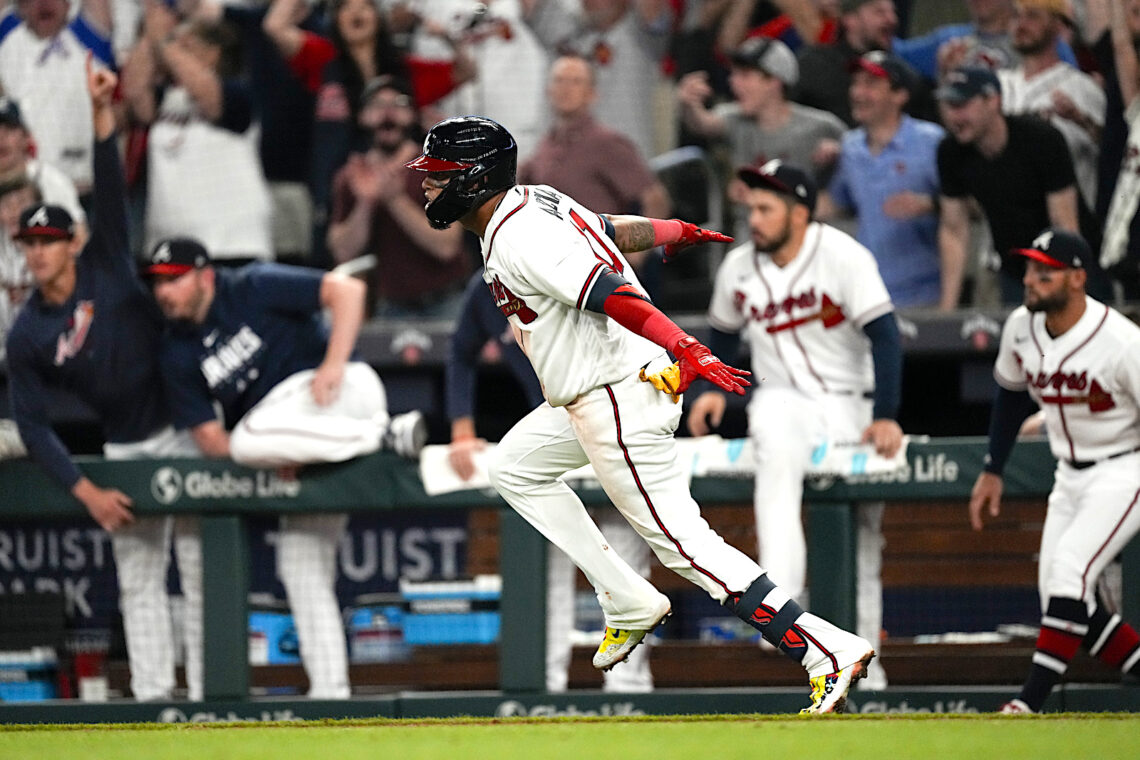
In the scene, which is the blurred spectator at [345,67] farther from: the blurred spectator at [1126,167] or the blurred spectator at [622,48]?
the blurred spectator at [1126,167]

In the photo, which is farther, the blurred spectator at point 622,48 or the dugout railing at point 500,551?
the blurred spectator at point 622,48

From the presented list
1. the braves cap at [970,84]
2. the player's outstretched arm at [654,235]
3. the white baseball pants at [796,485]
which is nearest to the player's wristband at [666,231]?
the player's outstretched arm at [654,235]

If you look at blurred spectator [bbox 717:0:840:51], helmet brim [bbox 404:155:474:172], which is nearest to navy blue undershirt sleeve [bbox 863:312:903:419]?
helmet brim [bbox 404:155:474:172]

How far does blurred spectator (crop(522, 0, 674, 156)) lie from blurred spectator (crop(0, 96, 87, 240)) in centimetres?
256

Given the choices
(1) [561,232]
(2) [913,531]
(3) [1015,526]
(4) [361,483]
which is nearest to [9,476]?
(4) [361,483]

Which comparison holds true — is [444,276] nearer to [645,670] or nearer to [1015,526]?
[645,670]

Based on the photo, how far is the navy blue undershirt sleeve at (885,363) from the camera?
228 inches

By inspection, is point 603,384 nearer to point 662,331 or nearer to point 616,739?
point 662,331

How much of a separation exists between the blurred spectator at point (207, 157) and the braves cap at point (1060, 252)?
3964 mm

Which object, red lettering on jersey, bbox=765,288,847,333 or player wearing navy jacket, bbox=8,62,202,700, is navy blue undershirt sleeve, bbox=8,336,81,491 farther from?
red lettering on jersey, bbox=765,288,847,333

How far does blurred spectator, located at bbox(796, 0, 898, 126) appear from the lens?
24.5 ft

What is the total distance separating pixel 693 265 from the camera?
8.12m

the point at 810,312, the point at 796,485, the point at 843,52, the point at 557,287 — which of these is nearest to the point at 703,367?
the point at 557,287

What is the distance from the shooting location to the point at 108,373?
20.3 feet
